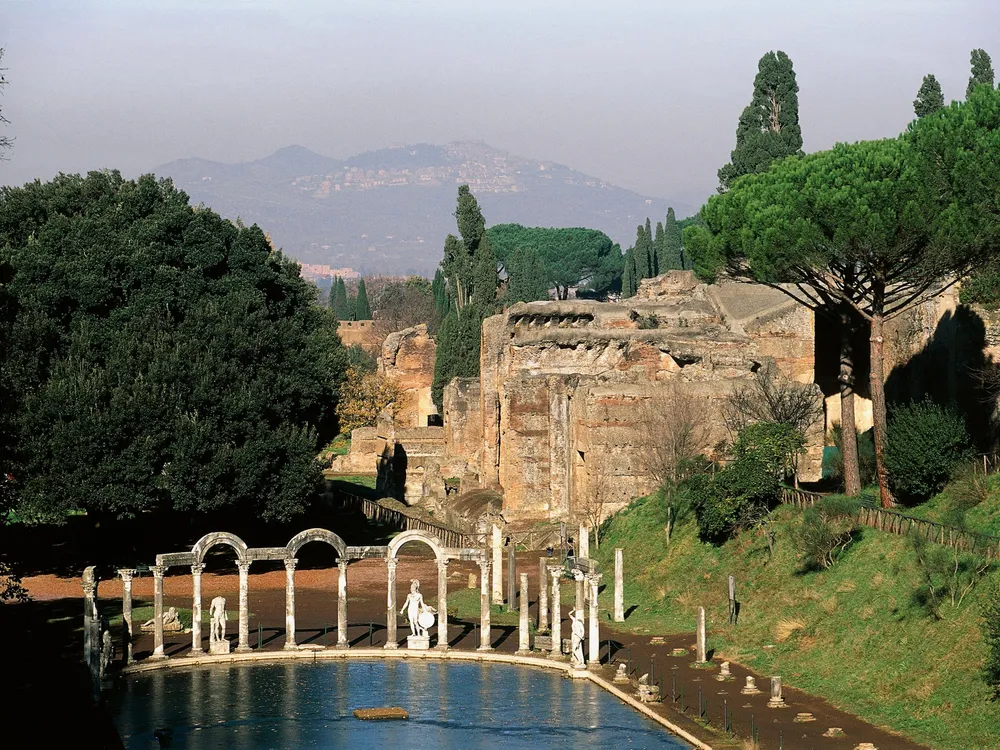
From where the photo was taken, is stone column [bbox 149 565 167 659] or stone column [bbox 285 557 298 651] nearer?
stone column [bbox 149 565 167 659]

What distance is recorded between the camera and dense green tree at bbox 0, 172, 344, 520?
4119 centimetres

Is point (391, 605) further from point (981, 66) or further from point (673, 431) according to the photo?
point (981, 66)

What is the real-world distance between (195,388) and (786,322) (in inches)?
751

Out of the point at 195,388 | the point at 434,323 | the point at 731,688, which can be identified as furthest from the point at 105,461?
the point at 434,323

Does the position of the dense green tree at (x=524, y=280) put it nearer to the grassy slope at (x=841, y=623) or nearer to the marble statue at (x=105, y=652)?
the grassy slope at (x=841, y=623)

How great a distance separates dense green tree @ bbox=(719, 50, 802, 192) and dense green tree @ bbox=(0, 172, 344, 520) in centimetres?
2779

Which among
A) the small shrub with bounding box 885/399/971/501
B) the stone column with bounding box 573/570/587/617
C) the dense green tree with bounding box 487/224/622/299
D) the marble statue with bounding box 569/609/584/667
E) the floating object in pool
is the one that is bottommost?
the floating object in pool

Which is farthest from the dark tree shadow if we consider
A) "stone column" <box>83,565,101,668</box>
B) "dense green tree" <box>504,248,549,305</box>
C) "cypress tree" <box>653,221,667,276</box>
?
"cypress tree" <box>653,221,667,276</box>

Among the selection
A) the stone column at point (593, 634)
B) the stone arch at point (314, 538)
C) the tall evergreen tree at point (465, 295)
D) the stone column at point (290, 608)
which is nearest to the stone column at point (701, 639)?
the stone column at point (593, 634)

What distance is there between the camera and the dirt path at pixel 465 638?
2639cm

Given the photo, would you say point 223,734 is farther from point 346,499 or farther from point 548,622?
point 346,499

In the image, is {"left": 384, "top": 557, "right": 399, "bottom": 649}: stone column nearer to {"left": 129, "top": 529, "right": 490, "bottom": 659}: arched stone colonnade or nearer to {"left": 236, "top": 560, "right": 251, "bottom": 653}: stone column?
{"left": 129, "top": 529, "right": 490, "bottom": 659}: arched stone colonnade

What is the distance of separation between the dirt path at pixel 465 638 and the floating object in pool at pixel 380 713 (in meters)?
4.65

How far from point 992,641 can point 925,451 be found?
9961mm
